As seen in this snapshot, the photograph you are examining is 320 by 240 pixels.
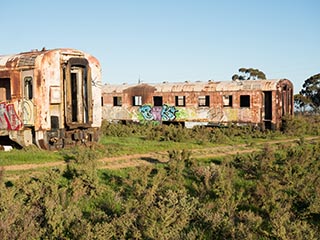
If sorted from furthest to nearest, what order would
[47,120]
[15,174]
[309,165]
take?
1. [47,120]
2. [309,165]
3. [15,174]

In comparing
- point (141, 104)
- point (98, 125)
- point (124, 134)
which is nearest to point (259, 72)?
point (141, 104)

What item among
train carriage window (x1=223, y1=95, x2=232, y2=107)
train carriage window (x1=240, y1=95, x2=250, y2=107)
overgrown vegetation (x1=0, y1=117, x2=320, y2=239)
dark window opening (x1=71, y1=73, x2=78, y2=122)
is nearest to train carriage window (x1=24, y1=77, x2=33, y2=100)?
dark window opening (x1=71, y1=73, x2=78, y2=122)

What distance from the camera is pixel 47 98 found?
42.9 feet

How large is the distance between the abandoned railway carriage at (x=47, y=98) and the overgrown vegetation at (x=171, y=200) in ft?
4.08

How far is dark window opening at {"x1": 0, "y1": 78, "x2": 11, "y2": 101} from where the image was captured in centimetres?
1409

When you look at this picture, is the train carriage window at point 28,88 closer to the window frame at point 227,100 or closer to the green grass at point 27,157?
the green grass at point 27,157

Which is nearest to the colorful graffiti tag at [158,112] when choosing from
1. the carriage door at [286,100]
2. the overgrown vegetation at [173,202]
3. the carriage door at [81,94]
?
the carriage door at [286,100]

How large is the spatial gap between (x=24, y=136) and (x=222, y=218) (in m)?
7.98

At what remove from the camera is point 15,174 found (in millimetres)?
10008

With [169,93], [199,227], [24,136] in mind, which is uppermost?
[169,93]

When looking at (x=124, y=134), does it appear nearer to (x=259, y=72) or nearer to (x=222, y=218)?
(x=222, y=218)

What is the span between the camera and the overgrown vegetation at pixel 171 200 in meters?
6.74

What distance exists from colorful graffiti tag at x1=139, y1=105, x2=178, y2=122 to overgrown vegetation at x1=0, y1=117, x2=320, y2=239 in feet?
39.7

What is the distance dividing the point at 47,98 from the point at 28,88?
793 mm
